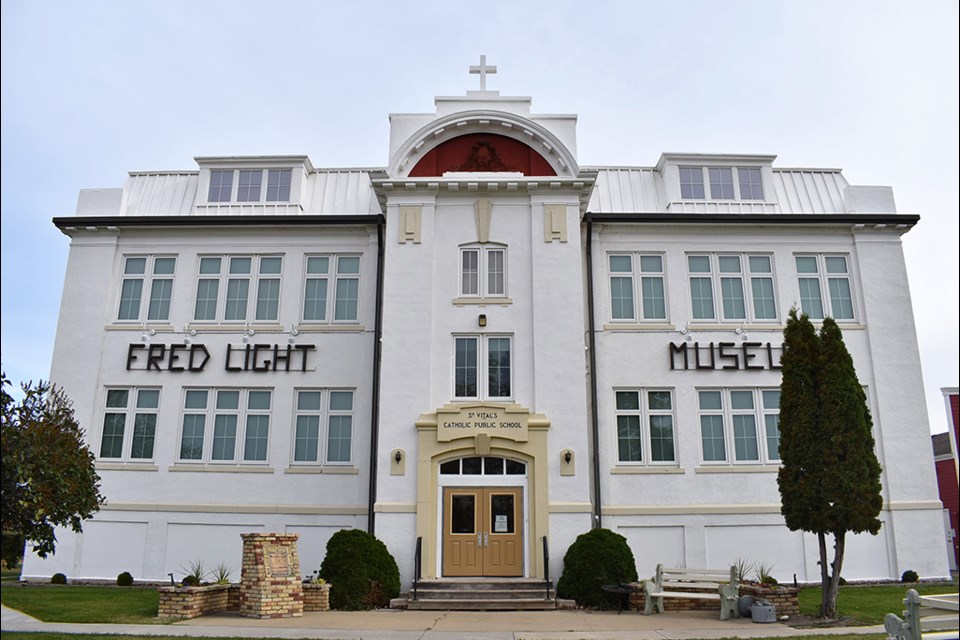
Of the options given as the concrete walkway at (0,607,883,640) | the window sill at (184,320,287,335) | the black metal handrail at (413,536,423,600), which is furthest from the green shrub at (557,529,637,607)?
the window sill at (184,320,287,335)

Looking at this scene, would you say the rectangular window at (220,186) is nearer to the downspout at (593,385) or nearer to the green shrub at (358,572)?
the downspout at (593,385)

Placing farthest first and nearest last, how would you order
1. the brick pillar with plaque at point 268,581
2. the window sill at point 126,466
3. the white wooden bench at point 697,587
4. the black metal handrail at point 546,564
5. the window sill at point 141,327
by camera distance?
the window sill at point 141,327, the window sill at point 126,466, the black metal handrail at point 546,564, the white wooden bench at point 697,587, the brick pillar with plaque at point 268,581

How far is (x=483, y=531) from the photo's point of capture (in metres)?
17.9

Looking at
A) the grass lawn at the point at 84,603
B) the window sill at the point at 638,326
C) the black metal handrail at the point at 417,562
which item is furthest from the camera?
the window sill at the point at 638,326

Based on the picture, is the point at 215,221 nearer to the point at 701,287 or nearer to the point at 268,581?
the point at 268,581

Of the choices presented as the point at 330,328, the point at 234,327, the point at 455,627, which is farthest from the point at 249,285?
the point at 455,627

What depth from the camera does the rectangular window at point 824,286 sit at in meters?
21.5

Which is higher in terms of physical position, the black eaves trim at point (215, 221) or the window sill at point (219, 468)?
the black eaves trim at point (215, 221)

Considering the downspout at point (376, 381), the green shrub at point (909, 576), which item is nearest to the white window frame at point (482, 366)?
the downspout at point (376, 381)

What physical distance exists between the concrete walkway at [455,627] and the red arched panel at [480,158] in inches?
433

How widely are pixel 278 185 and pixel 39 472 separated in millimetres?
11999

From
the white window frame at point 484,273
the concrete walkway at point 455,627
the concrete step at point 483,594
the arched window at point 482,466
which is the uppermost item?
the white window frame at point 484,273

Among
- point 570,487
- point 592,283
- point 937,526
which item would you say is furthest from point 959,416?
point 570,487

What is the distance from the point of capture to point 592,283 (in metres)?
21.4
